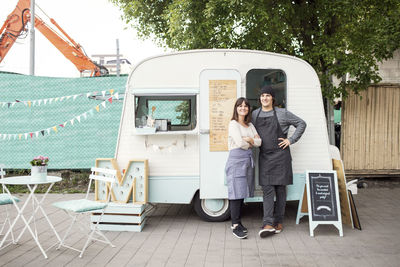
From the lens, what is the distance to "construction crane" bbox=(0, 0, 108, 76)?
1156cm

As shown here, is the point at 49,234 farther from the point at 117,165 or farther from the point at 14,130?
the point at 14,130

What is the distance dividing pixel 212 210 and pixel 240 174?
Answer: 0.96 metres

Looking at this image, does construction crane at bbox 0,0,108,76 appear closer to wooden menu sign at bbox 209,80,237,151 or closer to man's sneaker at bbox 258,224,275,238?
wooden menu sign at bbox 209,80,237,151

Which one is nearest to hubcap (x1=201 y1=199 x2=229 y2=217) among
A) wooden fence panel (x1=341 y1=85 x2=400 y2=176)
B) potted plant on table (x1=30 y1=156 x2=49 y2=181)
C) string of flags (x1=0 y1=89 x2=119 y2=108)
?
potted plant on table (x1=30 y1=156 x2=49 y2=181)

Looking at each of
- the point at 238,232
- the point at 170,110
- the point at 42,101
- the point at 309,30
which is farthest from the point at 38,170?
the point at 309,30

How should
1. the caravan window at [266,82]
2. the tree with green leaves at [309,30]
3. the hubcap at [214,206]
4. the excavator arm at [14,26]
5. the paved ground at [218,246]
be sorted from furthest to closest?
1. the excavator arm at [14,26]
2. the tree with green leaves at [309,30]
3. the caravan window at [266,82]
4. the hubcap at [214,206]
5. the paved ground at [218,246]

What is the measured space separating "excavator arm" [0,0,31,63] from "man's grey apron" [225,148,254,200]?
31.2 feet

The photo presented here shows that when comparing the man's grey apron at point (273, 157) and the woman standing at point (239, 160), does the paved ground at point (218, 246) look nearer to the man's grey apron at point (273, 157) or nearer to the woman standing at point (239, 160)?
the woman standing at point (239, 160)

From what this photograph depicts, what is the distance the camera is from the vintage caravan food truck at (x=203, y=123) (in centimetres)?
563

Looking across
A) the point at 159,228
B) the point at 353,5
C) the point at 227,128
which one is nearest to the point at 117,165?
the point at 159,228

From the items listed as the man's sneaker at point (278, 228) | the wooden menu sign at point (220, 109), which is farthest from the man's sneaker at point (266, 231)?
the wooden menu sign at point (220, 109)

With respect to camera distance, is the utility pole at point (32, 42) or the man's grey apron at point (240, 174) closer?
the man's grey apron at point (240, 174)

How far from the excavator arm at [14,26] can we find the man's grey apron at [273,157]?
9.56m

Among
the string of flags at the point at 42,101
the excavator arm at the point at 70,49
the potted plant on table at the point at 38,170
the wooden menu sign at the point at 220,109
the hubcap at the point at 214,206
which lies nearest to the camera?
the potted plant on table at the point at 38,170
